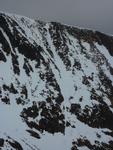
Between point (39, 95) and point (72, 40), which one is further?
point (72, 40)

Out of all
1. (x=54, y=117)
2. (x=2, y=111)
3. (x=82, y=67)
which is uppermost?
(x=82, y=67)

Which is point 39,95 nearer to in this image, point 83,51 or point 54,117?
point 54,117

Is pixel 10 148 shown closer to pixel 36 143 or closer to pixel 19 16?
pixel 36 143

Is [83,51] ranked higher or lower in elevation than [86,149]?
higher

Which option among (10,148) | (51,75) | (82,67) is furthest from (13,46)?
(10,148)

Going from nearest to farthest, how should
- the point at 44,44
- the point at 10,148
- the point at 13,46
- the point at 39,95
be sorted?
the point at 10,148 → the point at 39,95 → the point at 13,46 → the point at 44,44

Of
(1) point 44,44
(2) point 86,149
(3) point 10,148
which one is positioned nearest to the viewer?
(3) point 10,148
